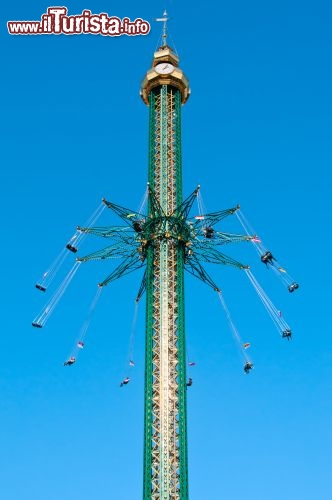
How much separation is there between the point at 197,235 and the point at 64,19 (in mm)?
18728

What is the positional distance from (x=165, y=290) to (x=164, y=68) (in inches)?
790

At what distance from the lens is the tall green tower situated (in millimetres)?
51469

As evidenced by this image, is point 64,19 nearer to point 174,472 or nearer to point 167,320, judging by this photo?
point 167,320

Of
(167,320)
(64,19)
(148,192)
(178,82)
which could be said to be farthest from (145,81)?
(167,320)

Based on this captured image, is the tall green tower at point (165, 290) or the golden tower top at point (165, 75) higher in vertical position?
the golden tower top at point (165, 75)

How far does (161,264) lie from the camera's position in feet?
191

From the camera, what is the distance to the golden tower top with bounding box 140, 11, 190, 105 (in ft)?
222

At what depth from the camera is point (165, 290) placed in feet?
187

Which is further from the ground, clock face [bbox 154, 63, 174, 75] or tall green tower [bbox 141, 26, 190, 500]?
clock face [bbox 154, 63, 174, 75]

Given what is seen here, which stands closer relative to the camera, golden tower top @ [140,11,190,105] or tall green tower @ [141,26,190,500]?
tall green tower @ [141,26,190,500]

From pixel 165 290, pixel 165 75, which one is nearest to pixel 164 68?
pixel 165 75

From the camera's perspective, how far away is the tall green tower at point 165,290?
169ft

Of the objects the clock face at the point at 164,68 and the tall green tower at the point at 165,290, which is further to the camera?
the clock face at the point at 164,68

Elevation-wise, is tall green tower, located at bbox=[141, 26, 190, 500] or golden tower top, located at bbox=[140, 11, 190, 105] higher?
golden tower top, located at bbox=[140, 11, 190, 105]
